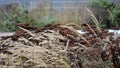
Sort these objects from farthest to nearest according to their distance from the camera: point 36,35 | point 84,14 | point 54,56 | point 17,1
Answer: point 17,1 → point 84,14 → point 36,35 → point 54,56

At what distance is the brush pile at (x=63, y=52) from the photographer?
8.71 feet

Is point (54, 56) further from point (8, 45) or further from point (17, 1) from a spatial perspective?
point (17, 1)

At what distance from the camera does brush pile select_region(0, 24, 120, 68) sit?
2654mm

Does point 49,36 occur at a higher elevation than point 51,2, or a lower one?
higher

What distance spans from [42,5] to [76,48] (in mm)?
8097

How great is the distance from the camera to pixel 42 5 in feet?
35.6

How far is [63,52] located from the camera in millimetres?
2729

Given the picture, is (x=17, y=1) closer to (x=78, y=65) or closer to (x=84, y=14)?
(x=84, y=14)

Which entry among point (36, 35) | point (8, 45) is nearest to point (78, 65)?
point (36, 35)

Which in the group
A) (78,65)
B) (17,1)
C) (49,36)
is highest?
(49,36)

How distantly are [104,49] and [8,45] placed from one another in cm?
75

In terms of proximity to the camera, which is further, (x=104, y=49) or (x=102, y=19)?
(x=102, y=19)

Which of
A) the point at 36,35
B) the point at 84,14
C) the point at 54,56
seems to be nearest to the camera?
the point at 54,56

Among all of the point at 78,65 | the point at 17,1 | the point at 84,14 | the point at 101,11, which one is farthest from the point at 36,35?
the point at 17,1
